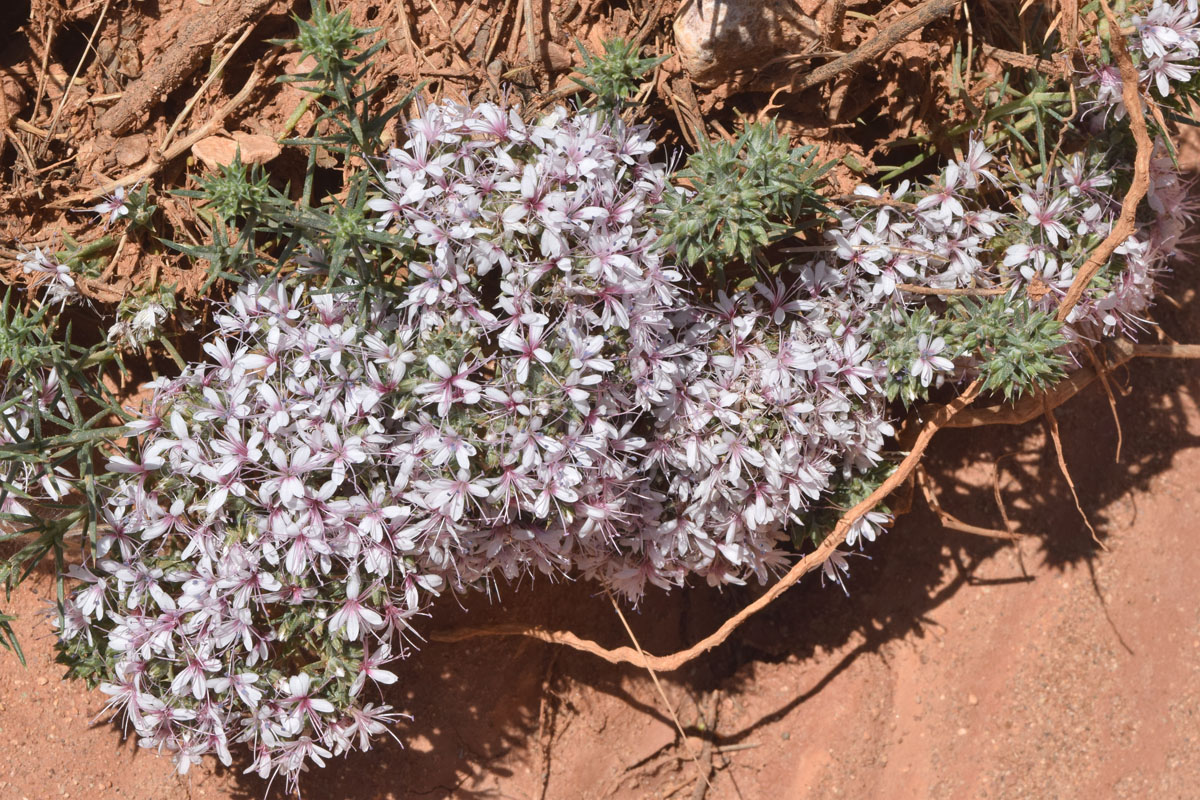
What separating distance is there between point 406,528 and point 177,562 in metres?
0.73

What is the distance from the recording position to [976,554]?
13.7 ft

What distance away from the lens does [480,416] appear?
2.66m

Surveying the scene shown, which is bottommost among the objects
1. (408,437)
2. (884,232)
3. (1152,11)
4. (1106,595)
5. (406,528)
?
(1106,595)

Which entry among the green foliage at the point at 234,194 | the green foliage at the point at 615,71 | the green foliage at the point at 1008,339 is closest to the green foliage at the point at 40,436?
the green foliage at the point at 234,194

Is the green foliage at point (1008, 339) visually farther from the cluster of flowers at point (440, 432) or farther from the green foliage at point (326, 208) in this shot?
the green foliage at point (326, 208)

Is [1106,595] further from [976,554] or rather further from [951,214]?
[951,214]

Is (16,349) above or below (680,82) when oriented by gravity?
below

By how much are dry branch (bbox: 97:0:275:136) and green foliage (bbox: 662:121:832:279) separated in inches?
63.5

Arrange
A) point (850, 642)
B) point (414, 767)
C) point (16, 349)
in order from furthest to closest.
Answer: point (850, 642), point (414, 767), point (16, 349)

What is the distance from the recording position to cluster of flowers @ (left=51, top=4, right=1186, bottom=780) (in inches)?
104

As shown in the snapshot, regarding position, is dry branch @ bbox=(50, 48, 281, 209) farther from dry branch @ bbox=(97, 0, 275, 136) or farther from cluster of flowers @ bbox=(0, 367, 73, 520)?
cluster of flowers @ bbox=(0, 367, 73, 520)

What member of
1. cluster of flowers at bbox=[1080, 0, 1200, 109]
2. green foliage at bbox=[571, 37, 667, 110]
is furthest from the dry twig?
green foliage at bbox=[571, 37, 667, 110]

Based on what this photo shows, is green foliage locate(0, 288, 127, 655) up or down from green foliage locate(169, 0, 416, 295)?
down

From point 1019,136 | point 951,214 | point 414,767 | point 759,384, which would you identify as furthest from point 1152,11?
point 414,767
